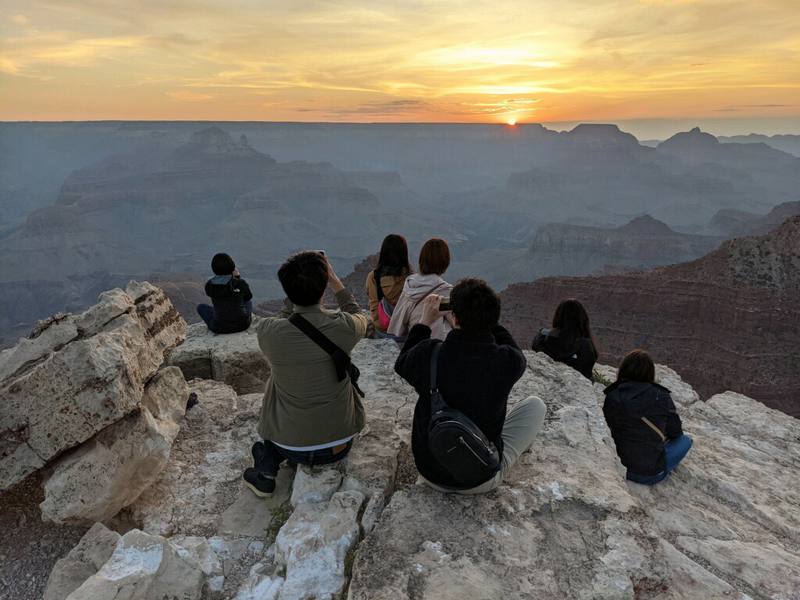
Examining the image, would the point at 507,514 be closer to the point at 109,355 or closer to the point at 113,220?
the point at 109,355

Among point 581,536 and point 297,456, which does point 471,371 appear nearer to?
point 581,536

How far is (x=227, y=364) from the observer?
23.8ft

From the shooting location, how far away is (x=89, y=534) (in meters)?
3.26

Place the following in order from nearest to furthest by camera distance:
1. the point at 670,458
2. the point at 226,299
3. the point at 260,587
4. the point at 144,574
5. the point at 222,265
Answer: the point at 144,574, the point at 260,587, the point at 670,458, the point at 222,265, the point at 226,299

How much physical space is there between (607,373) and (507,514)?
25.1 feet

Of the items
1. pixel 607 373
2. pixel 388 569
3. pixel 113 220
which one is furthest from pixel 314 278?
pixel 113 220

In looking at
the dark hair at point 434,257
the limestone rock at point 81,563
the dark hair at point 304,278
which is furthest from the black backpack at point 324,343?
the dark hair at point 434,257

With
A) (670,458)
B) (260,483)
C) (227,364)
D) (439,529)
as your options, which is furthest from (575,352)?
(227,364)

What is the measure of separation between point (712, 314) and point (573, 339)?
1255 inches

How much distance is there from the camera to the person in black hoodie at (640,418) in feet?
14.4

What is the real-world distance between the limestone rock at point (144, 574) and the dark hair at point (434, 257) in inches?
130

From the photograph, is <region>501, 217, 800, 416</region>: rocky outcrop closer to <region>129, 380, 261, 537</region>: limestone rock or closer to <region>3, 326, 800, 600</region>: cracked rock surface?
<region>3, 326, 800, 600</region>: cracked rock surface

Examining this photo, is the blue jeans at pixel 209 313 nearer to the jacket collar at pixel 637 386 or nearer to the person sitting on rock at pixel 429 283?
the person sitting on rock at pixel 429 283

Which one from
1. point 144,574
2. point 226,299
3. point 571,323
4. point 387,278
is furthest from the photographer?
point 226,299
